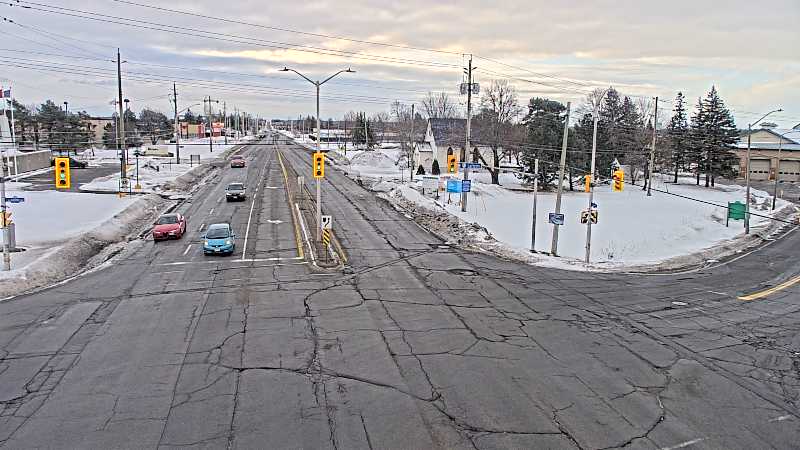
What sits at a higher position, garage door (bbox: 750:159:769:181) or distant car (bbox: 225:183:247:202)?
garage door (bbox: 750:159:769:181)

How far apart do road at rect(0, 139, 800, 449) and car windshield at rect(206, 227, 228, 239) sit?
1608mm

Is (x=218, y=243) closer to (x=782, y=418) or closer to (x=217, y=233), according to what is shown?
(x=217, y=233)

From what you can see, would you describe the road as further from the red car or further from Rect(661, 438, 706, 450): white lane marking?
the red car

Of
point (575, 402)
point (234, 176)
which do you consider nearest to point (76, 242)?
point (575, 402)

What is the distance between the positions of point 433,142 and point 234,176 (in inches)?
1193

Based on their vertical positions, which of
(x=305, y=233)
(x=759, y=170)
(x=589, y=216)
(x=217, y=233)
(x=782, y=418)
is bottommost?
(x=782, y=418)

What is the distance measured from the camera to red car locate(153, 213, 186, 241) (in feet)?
113

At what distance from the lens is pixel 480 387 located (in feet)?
46.7

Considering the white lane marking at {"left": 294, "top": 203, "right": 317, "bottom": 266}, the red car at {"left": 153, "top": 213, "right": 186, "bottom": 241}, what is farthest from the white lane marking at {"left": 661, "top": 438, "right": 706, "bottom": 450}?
the red car at {"left": 153, "top": 213, "right": 186, "bottom": 241}

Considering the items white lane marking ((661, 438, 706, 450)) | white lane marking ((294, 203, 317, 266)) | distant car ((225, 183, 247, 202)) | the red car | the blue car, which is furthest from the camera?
distant car ((225, 183, 247, 202))

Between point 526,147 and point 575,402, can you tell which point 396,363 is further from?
point 526,147

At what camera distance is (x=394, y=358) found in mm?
16141

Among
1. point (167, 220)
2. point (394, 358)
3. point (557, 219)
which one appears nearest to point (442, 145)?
point (557, 219)

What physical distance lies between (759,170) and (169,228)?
4069 inches
